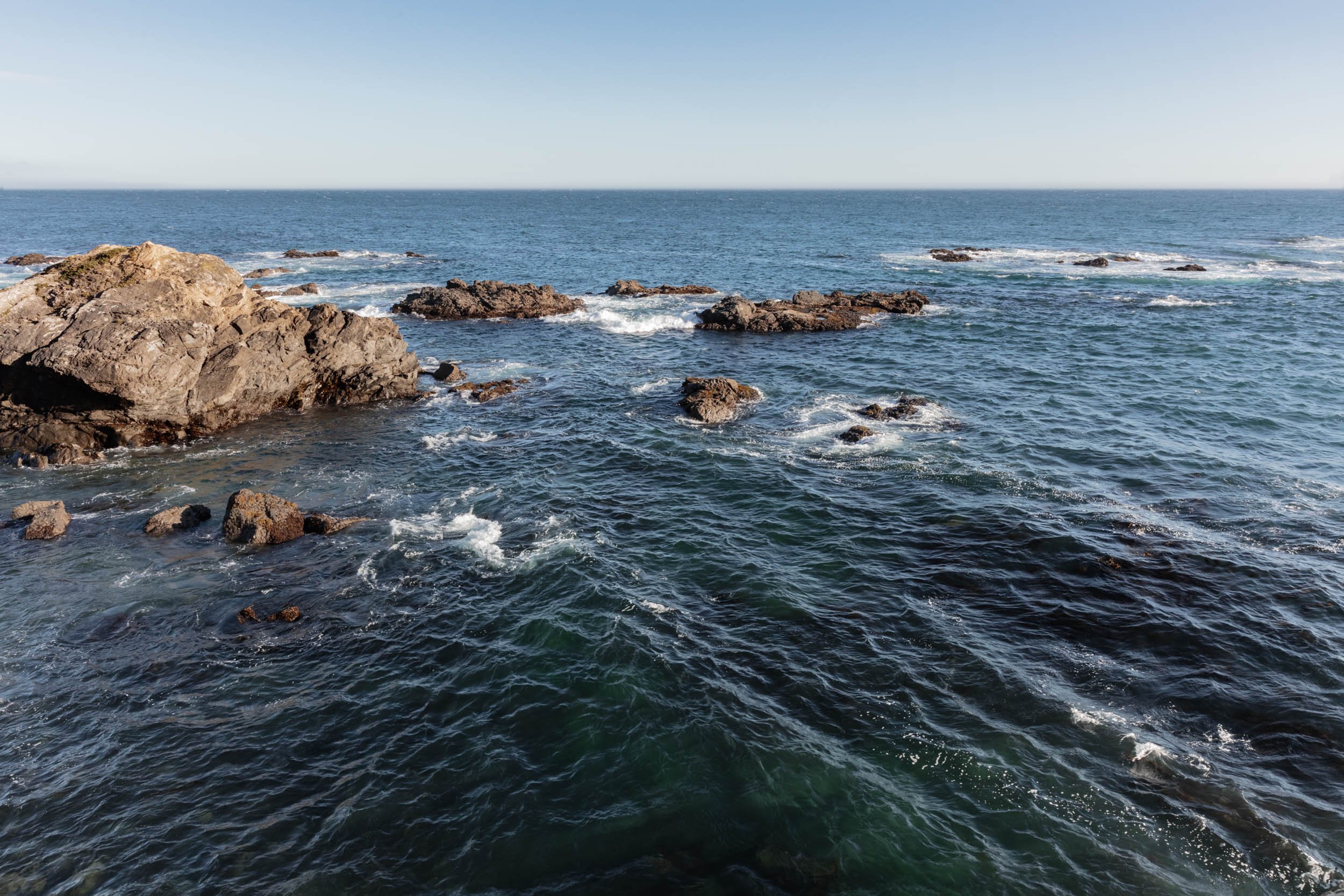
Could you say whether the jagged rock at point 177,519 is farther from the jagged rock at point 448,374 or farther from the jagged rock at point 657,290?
the jagged rock at point 657,290

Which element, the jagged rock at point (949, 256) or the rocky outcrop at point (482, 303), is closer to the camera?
the rocky outcrop at point (482, 303)

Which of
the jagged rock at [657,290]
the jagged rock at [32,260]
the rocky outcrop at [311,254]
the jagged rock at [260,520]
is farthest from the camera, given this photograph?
the rocky outcrop at [311,254]

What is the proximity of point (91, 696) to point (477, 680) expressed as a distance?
10.2m

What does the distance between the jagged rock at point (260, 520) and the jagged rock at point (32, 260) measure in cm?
8818

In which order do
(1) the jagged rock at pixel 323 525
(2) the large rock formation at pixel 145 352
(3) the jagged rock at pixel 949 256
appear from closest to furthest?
(1) the jagged rock at pixel 323 525, (2) the large rock formation at pixel 145 352, (3) the jagged rock at pixel 949 256

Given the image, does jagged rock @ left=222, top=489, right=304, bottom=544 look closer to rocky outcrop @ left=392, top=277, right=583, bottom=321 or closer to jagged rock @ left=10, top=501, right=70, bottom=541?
jagged rock @ left=10, top=501, right=70, bottom=541

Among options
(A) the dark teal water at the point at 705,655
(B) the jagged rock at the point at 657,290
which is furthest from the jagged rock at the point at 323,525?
(B) the jagged rock at the point at 657,290

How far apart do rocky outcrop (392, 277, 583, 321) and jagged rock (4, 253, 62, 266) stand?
55682mm

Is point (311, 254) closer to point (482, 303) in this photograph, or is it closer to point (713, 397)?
point (482, 303)

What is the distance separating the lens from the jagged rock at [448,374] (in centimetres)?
4685

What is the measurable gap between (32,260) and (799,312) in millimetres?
96877

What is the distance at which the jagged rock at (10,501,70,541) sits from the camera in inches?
1005

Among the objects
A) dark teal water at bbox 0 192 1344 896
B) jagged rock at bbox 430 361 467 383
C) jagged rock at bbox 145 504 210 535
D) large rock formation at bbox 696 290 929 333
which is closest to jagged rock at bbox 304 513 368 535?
dark teal water at bbox 0 192 1344 896

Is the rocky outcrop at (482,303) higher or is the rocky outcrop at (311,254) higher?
the rocky outcrop at (311,254)
